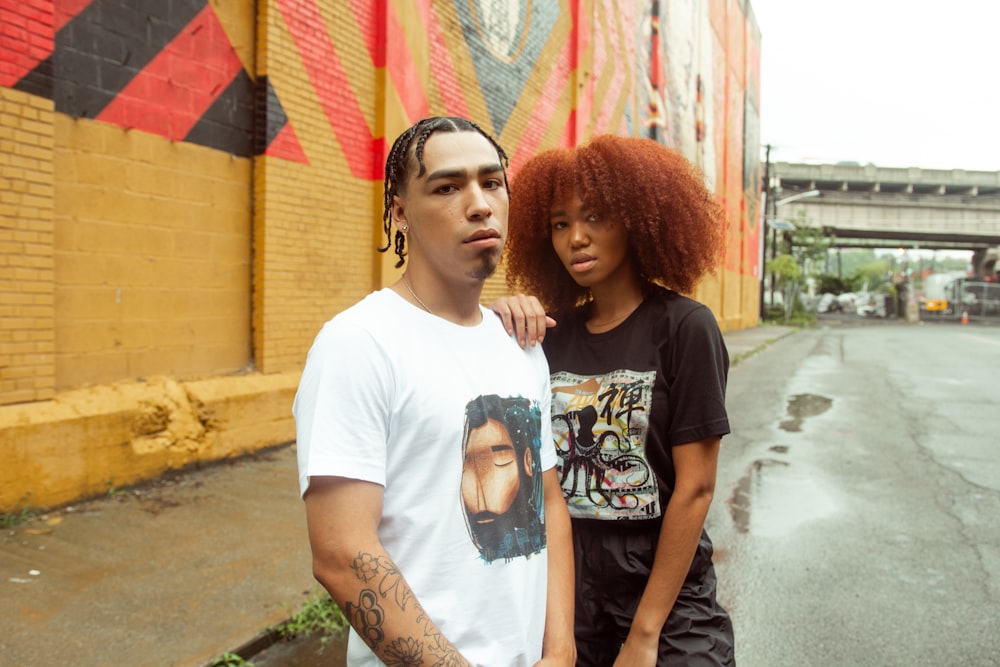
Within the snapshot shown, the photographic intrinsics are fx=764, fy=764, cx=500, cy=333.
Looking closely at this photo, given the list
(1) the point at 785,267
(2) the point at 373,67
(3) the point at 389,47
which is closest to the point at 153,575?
(2) the point at 373,67

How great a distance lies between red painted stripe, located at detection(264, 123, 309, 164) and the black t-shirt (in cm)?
547

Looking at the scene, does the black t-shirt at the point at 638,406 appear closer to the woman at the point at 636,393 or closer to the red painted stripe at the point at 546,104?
the woman at the point at 636,393

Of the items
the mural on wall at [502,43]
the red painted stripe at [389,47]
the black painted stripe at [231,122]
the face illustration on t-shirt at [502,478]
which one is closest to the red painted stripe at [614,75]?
the mural on wall at [502,43]

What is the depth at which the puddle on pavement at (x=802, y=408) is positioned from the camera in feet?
30.6

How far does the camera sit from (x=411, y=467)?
1438 millimetres

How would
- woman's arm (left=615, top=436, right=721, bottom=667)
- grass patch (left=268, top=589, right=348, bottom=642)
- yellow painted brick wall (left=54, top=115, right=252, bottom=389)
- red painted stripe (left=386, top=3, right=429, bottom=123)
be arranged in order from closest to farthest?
woman's arm (left=615, top=436, right=721, bottom=667) → grass patch (left=268, top=589, right=348, bottom=642) → yellow painted brick wall (left=54, top=115, right=252, bottom=389) → red painted stripe (left=386, top=3, right=429, bottom=123)

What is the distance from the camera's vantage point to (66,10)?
507 cm

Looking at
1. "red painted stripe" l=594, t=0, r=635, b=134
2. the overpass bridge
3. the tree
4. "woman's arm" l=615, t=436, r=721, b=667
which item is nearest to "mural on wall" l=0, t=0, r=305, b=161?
"woman's arm" l=615, t=436, r=721, b=667

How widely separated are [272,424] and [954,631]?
521 cm

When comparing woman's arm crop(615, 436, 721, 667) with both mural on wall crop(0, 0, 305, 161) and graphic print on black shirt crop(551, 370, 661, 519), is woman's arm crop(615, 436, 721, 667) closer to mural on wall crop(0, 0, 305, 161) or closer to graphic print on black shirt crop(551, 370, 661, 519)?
graphic print on black shirt crop(551, 370, 661, 519)

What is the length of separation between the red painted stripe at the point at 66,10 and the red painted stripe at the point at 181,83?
550 millimetres

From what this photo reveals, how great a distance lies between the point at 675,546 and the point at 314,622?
7.61ft

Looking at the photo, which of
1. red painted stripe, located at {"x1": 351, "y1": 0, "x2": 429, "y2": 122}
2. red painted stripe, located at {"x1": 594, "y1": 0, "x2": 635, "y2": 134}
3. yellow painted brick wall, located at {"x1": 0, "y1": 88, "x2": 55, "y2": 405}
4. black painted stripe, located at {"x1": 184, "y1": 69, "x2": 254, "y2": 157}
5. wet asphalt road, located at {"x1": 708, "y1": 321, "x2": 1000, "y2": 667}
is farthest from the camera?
red painted stripe, located at {"x1": 594, "y1": 0, "x2": 635, "y2": 134}

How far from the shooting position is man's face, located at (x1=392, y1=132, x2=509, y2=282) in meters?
1.64
